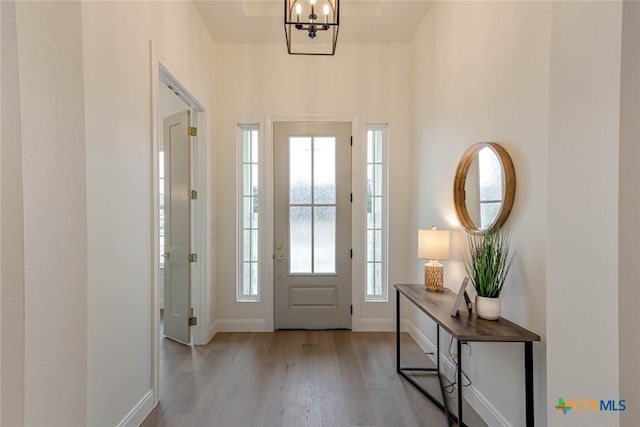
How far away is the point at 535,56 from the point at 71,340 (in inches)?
100.0

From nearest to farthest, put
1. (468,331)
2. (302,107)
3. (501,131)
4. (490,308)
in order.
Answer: (468,331) → (490,308) → (501,131) → (302,107)

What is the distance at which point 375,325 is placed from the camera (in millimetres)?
3514

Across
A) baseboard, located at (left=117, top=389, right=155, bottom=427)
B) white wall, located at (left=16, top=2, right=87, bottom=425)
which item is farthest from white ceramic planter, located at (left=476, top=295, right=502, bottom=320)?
baseboard, located at (left=117, top=389, right=155, bottom=427)

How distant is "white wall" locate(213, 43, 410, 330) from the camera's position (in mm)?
3484

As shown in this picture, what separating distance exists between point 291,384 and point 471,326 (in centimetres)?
147

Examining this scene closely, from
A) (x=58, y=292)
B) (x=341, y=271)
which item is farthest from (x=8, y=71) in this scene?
(x=341, y=271)

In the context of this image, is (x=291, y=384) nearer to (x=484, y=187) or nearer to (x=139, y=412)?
(x=139, y=412)

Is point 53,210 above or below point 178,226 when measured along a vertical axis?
above

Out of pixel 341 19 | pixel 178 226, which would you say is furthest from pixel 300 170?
pixel 341 19

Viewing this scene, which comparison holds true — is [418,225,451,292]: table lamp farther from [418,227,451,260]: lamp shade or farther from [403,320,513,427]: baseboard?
[403,320,513,427]: baseboard

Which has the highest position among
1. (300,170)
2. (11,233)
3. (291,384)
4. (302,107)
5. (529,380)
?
(302,107)

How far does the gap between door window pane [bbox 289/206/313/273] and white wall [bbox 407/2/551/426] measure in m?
1.35

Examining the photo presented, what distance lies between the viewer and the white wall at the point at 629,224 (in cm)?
88

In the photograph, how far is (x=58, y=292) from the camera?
1195 millimetres
